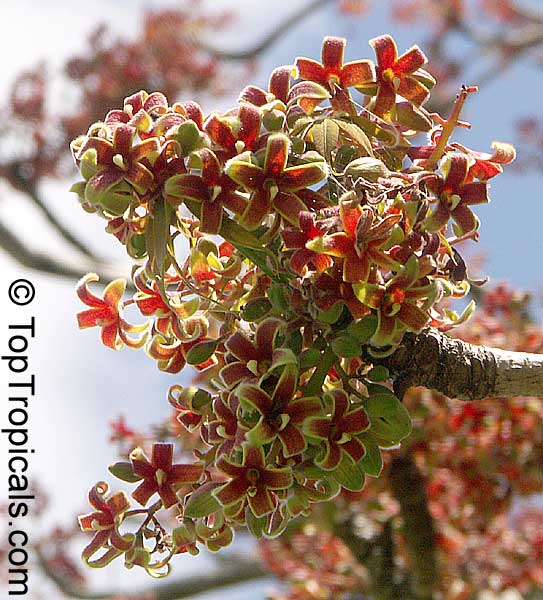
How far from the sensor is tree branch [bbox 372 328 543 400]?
103cm

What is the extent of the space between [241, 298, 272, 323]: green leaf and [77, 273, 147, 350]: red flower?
184 mm

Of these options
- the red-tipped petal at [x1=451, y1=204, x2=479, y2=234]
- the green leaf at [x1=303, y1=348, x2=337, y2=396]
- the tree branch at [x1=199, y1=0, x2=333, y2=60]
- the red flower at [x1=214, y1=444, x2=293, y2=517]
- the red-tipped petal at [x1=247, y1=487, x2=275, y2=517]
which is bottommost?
the red-tipped petal at [x1=247, y1=487, x2=275, y2=517]

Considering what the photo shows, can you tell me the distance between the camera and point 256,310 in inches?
39.7

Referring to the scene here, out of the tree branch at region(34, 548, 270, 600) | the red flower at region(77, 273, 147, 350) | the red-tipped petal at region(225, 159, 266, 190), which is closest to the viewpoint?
the red-tipped petal at region(225, 159, 266, 190)

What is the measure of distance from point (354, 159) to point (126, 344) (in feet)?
1.22

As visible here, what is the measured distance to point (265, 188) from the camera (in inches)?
35.9

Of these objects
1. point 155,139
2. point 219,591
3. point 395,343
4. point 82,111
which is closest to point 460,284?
point 395,343

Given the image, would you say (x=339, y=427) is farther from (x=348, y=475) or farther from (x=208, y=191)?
(x=208, y=191)

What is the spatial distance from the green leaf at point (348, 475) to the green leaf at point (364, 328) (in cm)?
13


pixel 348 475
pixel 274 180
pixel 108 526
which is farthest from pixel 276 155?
pixel 108 526

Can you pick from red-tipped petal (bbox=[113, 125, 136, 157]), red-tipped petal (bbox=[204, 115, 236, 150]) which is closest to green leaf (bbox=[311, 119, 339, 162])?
red-tipped petal (bbox=[204, 115, 236, 150])

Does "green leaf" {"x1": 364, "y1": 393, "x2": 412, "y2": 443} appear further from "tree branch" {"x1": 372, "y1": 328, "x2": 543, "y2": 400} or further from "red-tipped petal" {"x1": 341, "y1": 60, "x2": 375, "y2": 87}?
"red-tipped petal" {"x1": 341, "y1": 60, "x2": 375, "y2": 87}

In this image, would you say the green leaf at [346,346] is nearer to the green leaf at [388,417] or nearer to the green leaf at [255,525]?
the green leaf at [388,417]

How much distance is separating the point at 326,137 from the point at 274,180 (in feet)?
0.37
